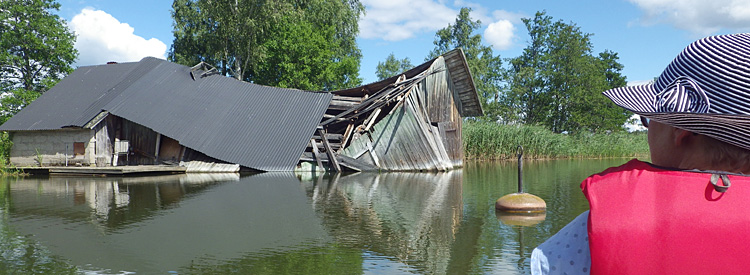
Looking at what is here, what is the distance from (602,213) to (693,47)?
504mm

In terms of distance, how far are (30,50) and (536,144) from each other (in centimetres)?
2842

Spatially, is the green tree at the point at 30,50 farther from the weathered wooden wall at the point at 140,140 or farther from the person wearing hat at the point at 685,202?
the person wearing hat at the point at 685,202

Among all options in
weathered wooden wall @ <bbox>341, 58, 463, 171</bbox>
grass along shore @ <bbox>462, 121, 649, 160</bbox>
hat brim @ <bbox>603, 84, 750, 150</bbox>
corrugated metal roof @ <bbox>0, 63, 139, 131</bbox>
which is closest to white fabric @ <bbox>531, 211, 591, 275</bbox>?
hat brim @ <bbox>603, 84, 750, 150</bbox>

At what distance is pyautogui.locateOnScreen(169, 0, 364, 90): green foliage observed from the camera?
105ft

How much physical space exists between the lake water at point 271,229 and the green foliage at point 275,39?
1925 centimetres

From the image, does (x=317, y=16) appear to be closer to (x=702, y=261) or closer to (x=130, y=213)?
(x=130, y=213)

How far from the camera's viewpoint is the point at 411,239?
7.48 m

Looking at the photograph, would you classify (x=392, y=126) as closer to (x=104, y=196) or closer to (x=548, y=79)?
(x=104, y=196)

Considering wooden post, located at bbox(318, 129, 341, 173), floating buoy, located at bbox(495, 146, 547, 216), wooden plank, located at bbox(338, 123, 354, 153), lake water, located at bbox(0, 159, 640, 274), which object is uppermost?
wooden plank, located at bbox(338, 123, 354, 153)

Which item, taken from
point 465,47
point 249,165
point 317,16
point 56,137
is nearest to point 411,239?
point 249,165

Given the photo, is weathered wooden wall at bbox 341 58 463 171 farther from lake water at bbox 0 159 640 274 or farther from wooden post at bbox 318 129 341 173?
lake water at bbox 0 159 640 274

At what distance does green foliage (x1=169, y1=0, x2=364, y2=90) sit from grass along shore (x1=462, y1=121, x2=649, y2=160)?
39.5 ft

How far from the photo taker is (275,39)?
37.0m

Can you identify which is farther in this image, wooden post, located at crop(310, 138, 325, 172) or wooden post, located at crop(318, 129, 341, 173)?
wooden post, located at crop(310, 138, 325, 172)
